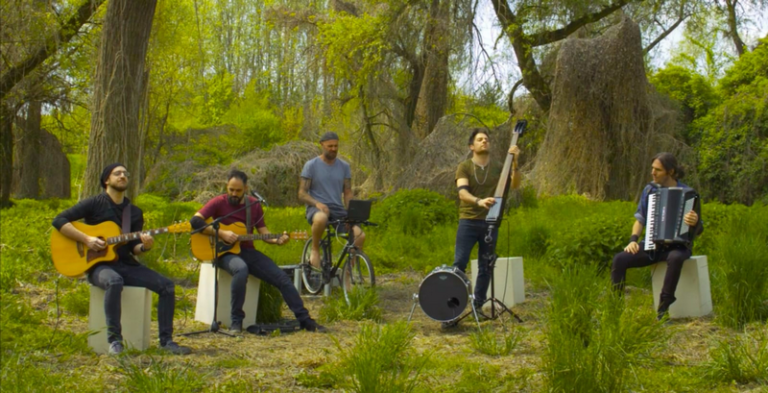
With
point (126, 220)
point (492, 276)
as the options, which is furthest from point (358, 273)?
point (126, 220)

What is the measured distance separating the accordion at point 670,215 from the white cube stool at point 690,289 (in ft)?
1.06

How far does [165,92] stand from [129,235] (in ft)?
84.0

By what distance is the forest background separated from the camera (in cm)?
564

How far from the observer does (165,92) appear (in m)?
31.4

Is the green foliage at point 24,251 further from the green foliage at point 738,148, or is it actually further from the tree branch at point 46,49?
the green foliage at point 738,148

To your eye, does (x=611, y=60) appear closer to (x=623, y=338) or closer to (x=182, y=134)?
(x=623, y=338)

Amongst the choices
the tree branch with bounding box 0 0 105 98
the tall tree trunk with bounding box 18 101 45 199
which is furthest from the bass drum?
the tall tree trunk with bounding box 18 101 45 199

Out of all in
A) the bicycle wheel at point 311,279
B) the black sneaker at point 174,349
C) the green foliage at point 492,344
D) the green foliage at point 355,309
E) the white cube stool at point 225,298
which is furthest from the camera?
the bicycle wheel at point 311,279

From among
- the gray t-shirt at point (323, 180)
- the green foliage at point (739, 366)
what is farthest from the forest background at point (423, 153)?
the gray t-shirt at point (323, 180)

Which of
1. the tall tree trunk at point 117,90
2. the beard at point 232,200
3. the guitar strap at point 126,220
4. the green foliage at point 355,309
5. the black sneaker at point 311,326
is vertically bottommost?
the black sneaker at point 311,326

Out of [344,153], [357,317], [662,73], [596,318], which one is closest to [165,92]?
[344,153]

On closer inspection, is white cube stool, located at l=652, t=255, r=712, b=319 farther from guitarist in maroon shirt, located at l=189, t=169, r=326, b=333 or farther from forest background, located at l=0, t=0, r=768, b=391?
guitarist in maroon shirt, located at l=189, t=169, r=326, b=333

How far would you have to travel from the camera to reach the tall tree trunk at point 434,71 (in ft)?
66.1

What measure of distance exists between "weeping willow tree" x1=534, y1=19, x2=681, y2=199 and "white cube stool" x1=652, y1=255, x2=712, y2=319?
1170 centimetres
